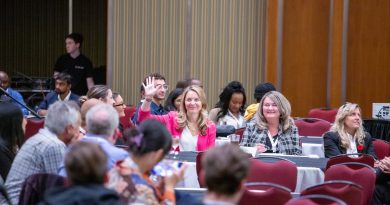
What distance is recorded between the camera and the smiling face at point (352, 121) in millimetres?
8008

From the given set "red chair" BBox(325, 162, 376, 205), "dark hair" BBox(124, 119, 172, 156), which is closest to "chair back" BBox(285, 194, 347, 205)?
"dark hair" BBox(124, 119, 172, 156)

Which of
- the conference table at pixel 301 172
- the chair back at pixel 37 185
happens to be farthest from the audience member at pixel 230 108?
the chair back at pixel 37 185

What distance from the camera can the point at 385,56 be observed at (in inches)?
508

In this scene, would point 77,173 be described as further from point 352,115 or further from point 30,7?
point 30,7

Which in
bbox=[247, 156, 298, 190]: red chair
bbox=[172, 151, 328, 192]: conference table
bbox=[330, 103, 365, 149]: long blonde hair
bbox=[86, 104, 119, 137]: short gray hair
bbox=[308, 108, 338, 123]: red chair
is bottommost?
bbox=[172, 151, 328, 192]: conference table

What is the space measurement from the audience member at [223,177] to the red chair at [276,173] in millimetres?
2921

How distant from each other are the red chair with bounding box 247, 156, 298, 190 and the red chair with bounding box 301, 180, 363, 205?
0.85 m

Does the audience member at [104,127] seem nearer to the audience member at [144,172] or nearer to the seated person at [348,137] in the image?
the audience member at [144,172]

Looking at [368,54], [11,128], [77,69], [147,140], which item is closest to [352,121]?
[11,128]

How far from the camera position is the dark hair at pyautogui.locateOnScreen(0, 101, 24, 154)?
226 inches

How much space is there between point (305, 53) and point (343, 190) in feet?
25.3

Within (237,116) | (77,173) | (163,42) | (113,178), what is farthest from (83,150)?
(163,42)

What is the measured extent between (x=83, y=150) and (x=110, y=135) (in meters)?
1.26

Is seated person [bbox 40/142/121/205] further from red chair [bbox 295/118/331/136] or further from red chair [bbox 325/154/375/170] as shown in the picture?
red chair [bbox 295/118/331/136]
